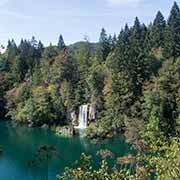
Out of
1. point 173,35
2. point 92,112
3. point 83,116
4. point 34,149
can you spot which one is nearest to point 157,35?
point 173,35

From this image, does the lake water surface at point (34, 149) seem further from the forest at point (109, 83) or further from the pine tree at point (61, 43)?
the pine tree at point (61, 43)

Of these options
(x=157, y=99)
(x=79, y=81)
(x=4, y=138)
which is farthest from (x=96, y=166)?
(x=79, y=81)

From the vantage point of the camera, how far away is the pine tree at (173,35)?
145 ft

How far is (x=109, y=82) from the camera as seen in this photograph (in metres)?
42.8

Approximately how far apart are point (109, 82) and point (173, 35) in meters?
9.05

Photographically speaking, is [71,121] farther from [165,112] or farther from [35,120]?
[165,112]

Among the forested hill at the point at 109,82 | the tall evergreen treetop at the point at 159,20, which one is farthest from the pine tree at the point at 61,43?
the tall evergreen treetop at the point at 159,20

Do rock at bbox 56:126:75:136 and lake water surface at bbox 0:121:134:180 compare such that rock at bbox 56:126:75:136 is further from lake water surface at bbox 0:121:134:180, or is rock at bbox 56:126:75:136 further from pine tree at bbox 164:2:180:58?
pine tree at bbox 164:2:180:58

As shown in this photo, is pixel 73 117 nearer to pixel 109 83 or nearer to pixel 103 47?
pixel 109 83

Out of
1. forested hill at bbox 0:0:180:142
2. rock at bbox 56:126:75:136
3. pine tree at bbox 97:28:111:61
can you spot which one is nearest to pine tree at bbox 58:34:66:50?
forested hill at bbox 0:0:180:142

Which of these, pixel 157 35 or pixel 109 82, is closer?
pixel 109 82

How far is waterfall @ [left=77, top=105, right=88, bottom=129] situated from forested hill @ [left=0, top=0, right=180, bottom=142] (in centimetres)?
76

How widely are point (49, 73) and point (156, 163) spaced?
45.3m

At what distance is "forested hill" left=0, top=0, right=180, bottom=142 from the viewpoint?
3891 cm
